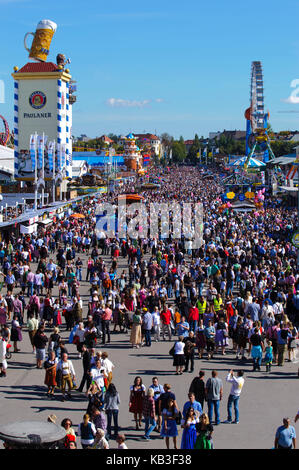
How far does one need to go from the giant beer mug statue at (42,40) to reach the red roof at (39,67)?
8.84 ft

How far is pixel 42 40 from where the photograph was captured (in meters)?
63.2

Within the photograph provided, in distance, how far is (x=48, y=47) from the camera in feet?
208

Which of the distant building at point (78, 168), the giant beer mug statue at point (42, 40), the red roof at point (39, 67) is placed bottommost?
the distant building at point (78, 168)

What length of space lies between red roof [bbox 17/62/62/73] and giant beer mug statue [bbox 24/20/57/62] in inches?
106

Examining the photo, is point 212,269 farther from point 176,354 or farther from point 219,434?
point 219,434

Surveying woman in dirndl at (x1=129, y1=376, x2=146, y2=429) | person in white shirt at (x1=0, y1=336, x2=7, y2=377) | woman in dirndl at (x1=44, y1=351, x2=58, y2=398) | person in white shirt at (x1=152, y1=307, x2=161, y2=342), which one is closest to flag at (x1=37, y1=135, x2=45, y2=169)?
person in white shirt at (x1=152, y1=307, x2=161, y2=342)

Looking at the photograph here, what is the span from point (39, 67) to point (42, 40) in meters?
5.03

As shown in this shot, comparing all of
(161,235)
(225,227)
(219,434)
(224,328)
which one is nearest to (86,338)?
(224,328)

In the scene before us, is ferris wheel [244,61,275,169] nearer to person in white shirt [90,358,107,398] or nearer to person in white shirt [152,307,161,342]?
person in white shirt [152,307,161,342]

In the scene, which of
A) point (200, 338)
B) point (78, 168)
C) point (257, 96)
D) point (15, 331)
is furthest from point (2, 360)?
point (257, 96)

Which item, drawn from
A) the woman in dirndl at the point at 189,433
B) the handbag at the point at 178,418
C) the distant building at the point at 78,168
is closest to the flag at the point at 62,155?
the distant building at the point at 78,168

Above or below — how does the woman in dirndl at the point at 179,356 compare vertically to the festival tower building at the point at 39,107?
below

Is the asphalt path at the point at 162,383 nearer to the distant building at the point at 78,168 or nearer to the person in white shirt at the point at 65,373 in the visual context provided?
the person in white shirt at the point at 65,373

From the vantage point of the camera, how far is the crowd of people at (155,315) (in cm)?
1030
